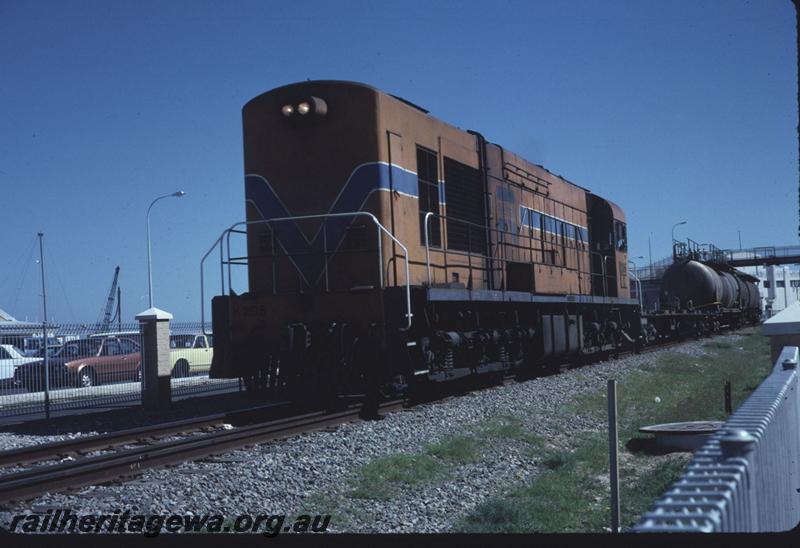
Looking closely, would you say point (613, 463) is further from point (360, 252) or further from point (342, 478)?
point (360, 252)

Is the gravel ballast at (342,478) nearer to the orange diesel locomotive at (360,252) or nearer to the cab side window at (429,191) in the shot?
the orange diesel locomotive at (360,252)

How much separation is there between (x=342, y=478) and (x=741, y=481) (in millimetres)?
5078

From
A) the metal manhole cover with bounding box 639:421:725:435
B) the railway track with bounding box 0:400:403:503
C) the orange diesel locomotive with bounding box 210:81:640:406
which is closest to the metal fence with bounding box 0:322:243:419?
the orange diesel locomotive with bounding box 210:81:640:406

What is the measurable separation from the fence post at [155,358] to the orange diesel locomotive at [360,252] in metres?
4.07

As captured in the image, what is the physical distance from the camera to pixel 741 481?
2.58m

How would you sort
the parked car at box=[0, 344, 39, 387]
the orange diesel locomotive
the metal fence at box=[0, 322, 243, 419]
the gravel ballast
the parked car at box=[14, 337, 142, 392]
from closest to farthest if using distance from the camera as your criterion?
the gravel ballast, the orange diesel locomotive, the metal fence at box=[0, 322, 243, 419], the parked car at box=[14, 337, 142, 392], the parked car at box=[0, 344, 39, 387]

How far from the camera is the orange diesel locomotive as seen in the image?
418 inches

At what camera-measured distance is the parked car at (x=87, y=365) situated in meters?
15.7

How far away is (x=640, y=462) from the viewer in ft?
28.7

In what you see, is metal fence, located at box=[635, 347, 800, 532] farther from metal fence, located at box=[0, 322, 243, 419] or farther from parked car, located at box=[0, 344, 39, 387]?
parked car, located at box=[0, 344, 39, 387]

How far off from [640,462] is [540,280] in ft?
23.5

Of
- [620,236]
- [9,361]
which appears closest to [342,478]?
[9,361]

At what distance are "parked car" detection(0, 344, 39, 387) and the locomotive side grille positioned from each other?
9.34 metres
